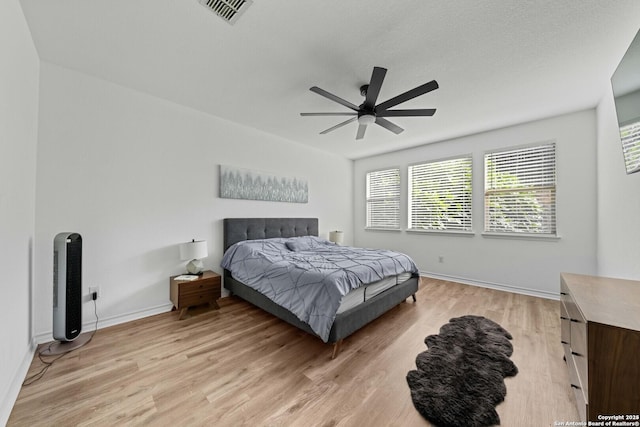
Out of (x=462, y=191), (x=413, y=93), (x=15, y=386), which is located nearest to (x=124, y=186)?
(x=15, y=386)

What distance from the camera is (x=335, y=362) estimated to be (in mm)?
1947

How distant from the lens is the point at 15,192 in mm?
1646

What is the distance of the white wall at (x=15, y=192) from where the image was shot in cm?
141

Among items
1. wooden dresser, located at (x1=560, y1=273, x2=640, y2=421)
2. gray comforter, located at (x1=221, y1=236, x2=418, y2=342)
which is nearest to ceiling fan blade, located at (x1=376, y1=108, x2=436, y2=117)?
gray comforter, located at (x1=221, y1=236, x2=418, y2=342)

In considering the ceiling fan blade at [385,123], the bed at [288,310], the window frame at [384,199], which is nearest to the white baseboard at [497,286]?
the window frame at [384,199]

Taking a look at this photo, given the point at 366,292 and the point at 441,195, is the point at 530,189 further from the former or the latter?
the point at 366,292

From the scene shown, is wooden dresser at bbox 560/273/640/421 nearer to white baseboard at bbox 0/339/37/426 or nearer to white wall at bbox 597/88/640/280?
white wall at bbox 597/88/640/280

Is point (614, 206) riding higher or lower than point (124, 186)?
lower

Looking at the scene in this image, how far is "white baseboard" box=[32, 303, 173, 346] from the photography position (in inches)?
86.3

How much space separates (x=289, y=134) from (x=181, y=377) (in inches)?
140

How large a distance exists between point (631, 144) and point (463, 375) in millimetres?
2113

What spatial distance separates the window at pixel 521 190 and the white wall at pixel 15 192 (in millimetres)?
5374

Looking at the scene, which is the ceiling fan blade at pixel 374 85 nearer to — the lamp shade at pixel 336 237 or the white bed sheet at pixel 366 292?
the white bed sheet at pixel 366 292

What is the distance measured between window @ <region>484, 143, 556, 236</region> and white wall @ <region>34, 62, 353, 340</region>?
4.15 m
